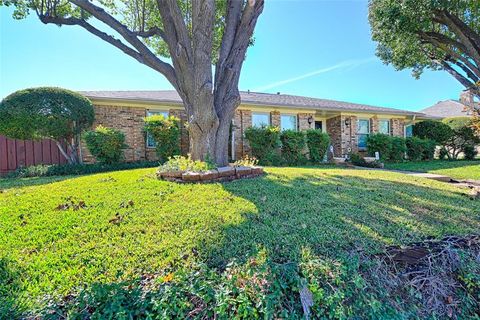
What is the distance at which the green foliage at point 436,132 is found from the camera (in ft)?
46.3

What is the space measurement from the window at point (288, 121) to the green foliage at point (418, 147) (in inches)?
239

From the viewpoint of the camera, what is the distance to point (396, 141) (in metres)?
12.8

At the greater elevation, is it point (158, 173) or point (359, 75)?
point (359, 75)

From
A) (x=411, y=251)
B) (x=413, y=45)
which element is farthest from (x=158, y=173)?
(x=413, y=45)

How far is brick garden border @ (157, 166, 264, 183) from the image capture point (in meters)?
4.67

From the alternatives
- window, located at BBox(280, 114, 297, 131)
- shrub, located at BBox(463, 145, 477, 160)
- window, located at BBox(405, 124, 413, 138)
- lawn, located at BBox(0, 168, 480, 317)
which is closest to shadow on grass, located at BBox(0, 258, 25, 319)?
lawn, located at BBox(0, 168, 480, 317)

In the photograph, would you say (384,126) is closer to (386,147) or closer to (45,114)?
(386,147)

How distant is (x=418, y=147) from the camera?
13.3 meters

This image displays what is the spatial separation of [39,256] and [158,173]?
9.59 ft

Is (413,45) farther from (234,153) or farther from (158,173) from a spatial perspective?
(158,173)

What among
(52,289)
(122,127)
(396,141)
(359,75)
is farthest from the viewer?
(359,75)

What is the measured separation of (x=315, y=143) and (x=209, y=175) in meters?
8.20

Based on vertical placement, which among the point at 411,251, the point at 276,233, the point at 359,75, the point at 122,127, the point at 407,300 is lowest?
the point at 407,300

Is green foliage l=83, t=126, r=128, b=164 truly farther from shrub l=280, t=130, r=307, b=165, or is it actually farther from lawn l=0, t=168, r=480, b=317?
shrub l=280, t=130, r=307, b=165
